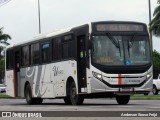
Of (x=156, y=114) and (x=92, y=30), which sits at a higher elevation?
(x=92, y=30)

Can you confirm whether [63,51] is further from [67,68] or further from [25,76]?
[25,76]

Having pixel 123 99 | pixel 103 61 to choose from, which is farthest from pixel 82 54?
pixel 123 99

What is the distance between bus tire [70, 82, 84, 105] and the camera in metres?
24.9

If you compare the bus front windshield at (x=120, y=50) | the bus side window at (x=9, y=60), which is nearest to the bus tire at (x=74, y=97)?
the bus front windshield at (x=120, y=50)

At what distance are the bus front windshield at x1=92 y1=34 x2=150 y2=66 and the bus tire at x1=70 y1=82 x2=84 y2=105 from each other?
73.1 inches

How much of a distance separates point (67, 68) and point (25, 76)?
5.72 m

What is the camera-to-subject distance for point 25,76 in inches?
1214

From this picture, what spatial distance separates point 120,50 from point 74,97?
9.28 feet

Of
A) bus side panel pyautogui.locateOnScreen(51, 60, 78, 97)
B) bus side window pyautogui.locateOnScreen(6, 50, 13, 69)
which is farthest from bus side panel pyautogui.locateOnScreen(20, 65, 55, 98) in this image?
bus side window pyautogui.locateOnScreen(6, 50, 13, 69)

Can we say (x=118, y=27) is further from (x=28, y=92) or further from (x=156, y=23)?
(x=156, y=23)

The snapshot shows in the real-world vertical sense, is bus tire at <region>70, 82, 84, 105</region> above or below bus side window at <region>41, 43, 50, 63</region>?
below

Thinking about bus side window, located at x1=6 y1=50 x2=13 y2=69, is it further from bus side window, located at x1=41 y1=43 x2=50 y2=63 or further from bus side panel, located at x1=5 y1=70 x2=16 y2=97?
bus side window, located at x1=41 y1=43 x2=50 y2=63

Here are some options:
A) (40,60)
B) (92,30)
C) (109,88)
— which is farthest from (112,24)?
(40,60)

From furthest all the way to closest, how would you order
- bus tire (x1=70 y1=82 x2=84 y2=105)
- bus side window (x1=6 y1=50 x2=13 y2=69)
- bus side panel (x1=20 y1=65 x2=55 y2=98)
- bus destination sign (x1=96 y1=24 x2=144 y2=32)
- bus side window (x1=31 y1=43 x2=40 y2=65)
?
bus side window (x1=6 y1=50 x2=13 y2=69) < bus side window (x1=31 y1=43 x2=40 y2=65) < bus side panel (x1=20 y1=65 x2=55 y2=98) < bus tire (x1=70 y1=82 x2=84 y2=105) < bus destination sign (x1=96 y1=24 x2=144 y2=32)
